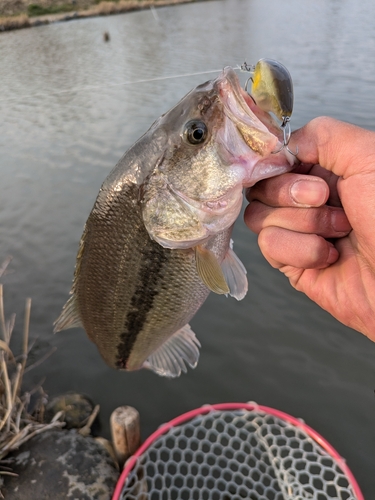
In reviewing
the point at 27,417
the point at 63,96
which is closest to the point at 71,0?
the point at 63,96

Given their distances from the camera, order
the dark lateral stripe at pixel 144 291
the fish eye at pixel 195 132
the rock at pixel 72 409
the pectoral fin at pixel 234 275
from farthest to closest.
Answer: the rock at pixel 72 409, the pectoral fin at pixel 234 275, the dark lateral stripe at pixel 144 291, the fish eye at pixel 195 132

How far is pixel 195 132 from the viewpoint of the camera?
1.60m

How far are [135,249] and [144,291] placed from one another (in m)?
0.26

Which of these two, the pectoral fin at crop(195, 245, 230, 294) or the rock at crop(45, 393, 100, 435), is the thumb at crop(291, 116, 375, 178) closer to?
the pectoral fin at crop(195, 245, 230, 294)

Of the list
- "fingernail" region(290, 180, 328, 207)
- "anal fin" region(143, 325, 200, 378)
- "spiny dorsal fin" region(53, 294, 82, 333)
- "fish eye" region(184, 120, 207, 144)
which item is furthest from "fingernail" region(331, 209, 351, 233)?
"spiny dorsal fin" region(53, 294, 82, 333)

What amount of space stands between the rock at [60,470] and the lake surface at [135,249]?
1.00 metres

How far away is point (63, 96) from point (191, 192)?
13.7m

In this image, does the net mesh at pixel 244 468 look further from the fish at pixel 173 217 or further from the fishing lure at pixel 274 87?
the fishing lure at pixel 274 87

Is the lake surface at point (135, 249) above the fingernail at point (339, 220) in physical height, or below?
below

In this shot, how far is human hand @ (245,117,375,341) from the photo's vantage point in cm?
162

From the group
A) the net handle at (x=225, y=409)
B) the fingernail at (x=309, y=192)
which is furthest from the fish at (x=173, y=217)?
the net handle at (x=225, y=409)

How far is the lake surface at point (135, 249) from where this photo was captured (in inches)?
154

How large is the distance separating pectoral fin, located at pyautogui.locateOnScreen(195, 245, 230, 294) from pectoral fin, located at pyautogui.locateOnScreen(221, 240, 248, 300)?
0.22 meters

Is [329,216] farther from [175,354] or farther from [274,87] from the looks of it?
[175,354]
